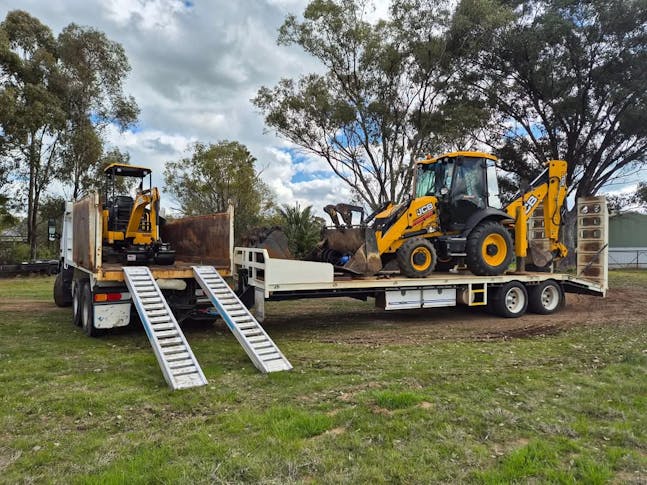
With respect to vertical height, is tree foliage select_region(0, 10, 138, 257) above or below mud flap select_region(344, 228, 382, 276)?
above

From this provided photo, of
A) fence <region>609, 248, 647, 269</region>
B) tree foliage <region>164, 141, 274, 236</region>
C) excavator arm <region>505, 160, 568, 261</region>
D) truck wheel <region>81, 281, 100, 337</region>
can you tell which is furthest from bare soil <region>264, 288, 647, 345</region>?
fence <region>609, 248, 647, 269</region>

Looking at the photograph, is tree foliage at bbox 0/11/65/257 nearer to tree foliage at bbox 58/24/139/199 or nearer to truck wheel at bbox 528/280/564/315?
tree foliage at bbox 58/24/139/199

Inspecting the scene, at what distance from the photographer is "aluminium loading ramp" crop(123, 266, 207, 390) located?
5.15 meters

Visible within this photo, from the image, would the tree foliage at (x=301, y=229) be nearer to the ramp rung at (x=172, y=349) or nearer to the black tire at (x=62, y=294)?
the black tire at (x=62, y=294)

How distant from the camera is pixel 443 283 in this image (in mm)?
8781

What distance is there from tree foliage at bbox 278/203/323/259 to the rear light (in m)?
9.06

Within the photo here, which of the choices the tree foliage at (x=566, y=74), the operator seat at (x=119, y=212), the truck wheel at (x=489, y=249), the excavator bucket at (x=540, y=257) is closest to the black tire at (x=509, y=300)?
the truck wheel at (x=489, y=249)

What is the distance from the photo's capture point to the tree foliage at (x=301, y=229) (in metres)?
16.2

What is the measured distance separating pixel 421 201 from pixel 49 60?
21.1m

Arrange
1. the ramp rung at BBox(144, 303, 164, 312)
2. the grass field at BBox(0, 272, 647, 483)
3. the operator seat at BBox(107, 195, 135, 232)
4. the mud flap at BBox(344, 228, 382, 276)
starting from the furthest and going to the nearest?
A: the operator seat at BBox(107, 195, 135, 232) < the mud flap at BBox(344, 228, 382, 276) < the ramp rung at BBox(144, 303, 164, 312) < the grass field at BBox(0, 272, 647, 483)

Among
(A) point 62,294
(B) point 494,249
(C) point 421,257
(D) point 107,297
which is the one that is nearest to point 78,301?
(D) point 107,297

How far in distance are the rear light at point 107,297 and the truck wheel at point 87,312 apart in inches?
10.3

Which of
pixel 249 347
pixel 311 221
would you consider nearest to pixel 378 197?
pixel 311 221

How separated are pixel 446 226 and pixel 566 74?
15247mm
